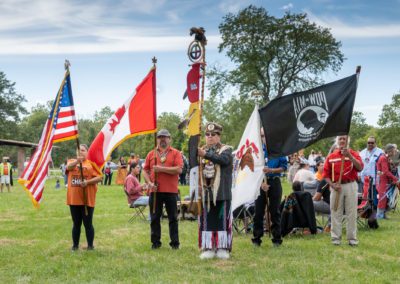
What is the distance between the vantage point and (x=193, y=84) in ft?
23.2

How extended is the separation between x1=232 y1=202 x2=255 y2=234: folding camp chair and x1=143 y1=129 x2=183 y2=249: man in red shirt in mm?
2110

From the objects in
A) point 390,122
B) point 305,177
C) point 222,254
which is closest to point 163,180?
point 222,254

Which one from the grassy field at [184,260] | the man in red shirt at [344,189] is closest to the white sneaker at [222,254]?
the grassy field at [184,260]

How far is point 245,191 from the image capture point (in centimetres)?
798

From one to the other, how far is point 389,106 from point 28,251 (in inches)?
2654

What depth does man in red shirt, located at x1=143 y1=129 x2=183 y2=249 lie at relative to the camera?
7.93 meters

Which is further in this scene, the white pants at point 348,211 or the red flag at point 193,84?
the white pants at point 348,211

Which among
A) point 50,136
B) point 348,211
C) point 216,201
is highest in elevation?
point 50,136

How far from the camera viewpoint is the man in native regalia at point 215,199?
7.20 meters

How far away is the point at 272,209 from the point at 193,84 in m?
2.50

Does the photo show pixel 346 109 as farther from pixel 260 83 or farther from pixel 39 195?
pixel 260 83

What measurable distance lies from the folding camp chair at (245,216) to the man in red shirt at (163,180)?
83.1 inches

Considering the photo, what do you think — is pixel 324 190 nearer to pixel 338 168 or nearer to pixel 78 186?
pixel 338 168

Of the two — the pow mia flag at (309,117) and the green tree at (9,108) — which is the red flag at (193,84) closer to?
the pow mia flag at (309,117)
